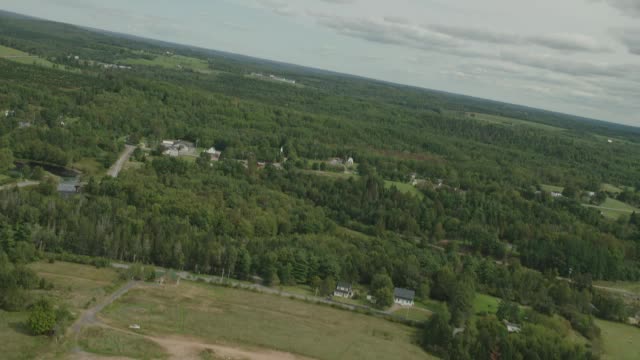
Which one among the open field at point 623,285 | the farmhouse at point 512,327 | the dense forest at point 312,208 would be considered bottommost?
the farmhouse at point 512,327

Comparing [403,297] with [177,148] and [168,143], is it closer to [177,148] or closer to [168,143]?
[177,148]

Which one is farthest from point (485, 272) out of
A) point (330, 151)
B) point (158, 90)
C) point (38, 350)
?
point (158, 90)

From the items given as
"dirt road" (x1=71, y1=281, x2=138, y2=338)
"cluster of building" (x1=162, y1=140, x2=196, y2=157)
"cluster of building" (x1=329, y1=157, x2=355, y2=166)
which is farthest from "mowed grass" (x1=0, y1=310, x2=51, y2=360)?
"cluster of building" (x1=329, y1=157, x2=355, y2=166)

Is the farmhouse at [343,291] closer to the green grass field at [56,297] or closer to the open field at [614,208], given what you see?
the green grass field at [56,297]

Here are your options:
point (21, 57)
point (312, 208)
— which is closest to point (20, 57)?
point (21, 57)

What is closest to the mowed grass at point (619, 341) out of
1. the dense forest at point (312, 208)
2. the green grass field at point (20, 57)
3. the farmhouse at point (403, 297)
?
the dense forest at point (312, 208)
